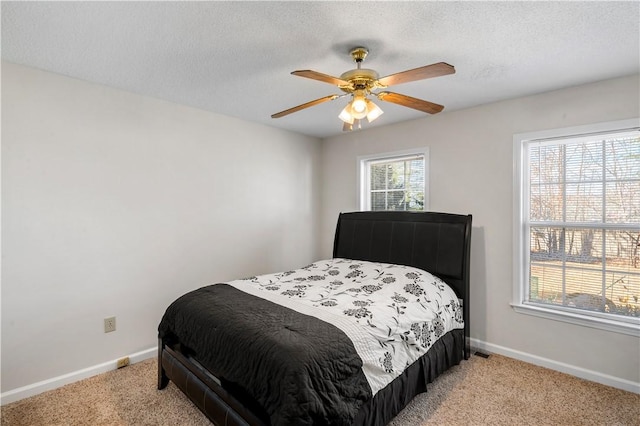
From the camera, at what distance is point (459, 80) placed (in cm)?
254

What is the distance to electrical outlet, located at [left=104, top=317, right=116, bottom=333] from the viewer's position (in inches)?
107

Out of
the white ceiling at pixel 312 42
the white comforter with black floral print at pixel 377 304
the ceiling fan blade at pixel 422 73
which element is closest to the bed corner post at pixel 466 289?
the white comforter with black floral print at pixel 377 304

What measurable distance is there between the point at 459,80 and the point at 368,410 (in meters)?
2.38

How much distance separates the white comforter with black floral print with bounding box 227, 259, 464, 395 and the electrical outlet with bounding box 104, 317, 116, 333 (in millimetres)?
1126

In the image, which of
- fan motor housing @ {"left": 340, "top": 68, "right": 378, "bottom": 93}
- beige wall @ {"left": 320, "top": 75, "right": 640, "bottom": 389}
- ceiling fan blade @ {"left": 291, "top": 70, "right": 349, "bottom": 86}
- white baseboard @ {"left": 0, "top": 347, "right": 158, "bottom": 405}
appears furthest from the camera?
beige wall @ {"left": 320, "top": 75, "right": 640, "bottom": 389}

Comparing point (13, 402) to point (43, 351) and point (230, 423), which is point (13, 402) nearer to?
point (43, 351)

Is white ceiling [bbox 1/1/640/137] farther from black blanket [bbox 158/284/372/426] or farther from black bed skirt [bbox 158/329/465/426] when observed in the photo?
black bed skirt [bbox 158/329/465/426]

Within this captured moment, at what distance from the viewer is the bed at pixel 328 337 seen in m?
1.54

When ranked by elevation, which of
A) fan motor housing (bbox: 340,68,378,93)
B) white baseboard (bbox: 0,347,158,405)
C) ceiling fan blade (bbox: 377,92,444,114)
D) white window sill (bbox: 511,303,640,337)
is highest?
fan motor housing (bbox: 340,68,378,93)

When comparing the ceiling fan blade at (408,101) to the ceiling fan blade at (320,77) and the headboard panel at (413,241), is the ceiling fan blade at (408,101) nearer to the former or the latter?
the ceiling fan blade at (320,77)

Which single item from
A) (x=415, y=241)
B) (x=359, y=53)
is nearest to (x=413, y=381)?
(x=415, y=241)

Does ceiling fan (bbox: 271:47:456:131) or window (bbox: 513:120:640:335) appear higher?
ceiling fan (bbox: 271:47:456:131)

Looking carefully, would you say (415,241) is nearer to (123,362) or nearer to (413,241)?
(413,241)

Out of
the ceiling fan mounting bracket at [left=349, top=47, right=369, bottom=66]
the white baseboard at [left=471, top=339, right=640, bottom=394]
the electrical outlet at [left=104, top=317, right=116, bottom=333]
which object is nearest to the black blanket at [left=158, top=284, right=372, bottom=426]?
the electrical outlet at [left=104, top=317, right=116, bottom=333]
